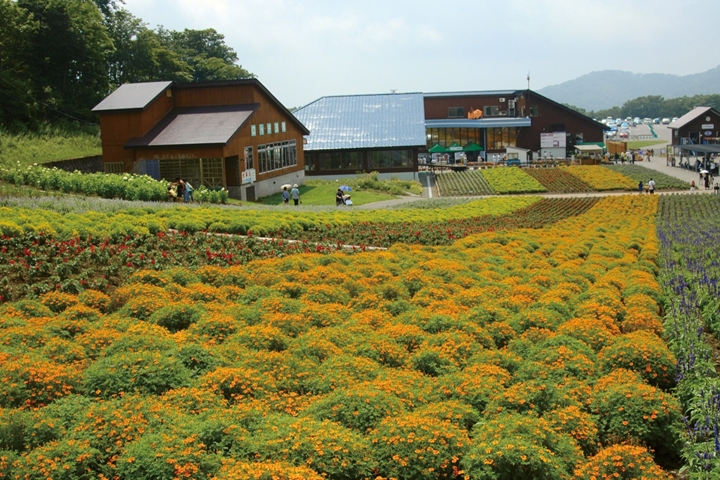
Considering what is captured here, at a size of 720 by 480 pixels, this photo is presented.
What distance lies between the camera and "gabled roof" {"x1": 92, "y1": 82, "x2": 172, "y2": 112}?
4272cm

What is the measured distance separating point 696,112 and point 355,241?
8306 cm

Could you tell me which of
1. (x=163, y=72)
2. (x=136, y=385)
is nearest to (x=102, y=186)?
(x=136, y=385)

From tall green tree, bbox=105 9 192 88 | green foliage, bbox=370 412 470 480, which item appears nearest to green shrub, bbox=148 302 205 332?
green foliage, bbox=370 412 470 480

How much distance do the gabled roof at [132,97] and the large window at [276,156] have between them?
24.7 ft

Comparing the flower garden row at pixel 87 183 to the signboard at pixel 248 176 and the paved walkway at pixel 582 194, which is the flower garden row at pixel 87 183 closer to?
the signboard at pixel 248 176

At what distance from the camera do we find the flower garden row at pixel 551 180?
54.3 metres

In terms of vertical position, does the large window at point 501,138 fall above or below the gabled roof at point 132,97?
below

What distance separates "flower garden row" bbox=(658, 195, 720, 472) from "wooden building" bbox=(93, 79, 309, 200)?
26.2 meters

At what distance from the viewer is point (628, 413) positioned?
30.6 ft

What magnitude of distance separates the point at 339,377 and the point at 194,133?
34520mm

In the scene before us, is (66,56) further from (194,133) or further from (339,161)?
(339,161)

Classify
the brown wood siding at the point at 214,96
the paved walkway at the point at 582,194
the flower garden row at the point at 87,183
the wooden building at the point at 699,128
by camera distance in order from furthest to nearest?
the wooden building at the point at 699,128 → the brown wood siding at the point at 214,96 → the paved walkway at the point at 582,194 → the flower garden row at the point at 87,183

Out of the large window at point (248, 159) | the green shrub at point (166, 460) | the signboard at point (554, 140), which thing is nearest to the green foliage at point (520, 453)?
the green shrub at point (166, 460)

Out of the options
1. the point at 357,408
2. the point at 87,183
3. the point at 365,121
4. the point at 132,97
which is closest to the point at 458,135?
the point at 365,121
